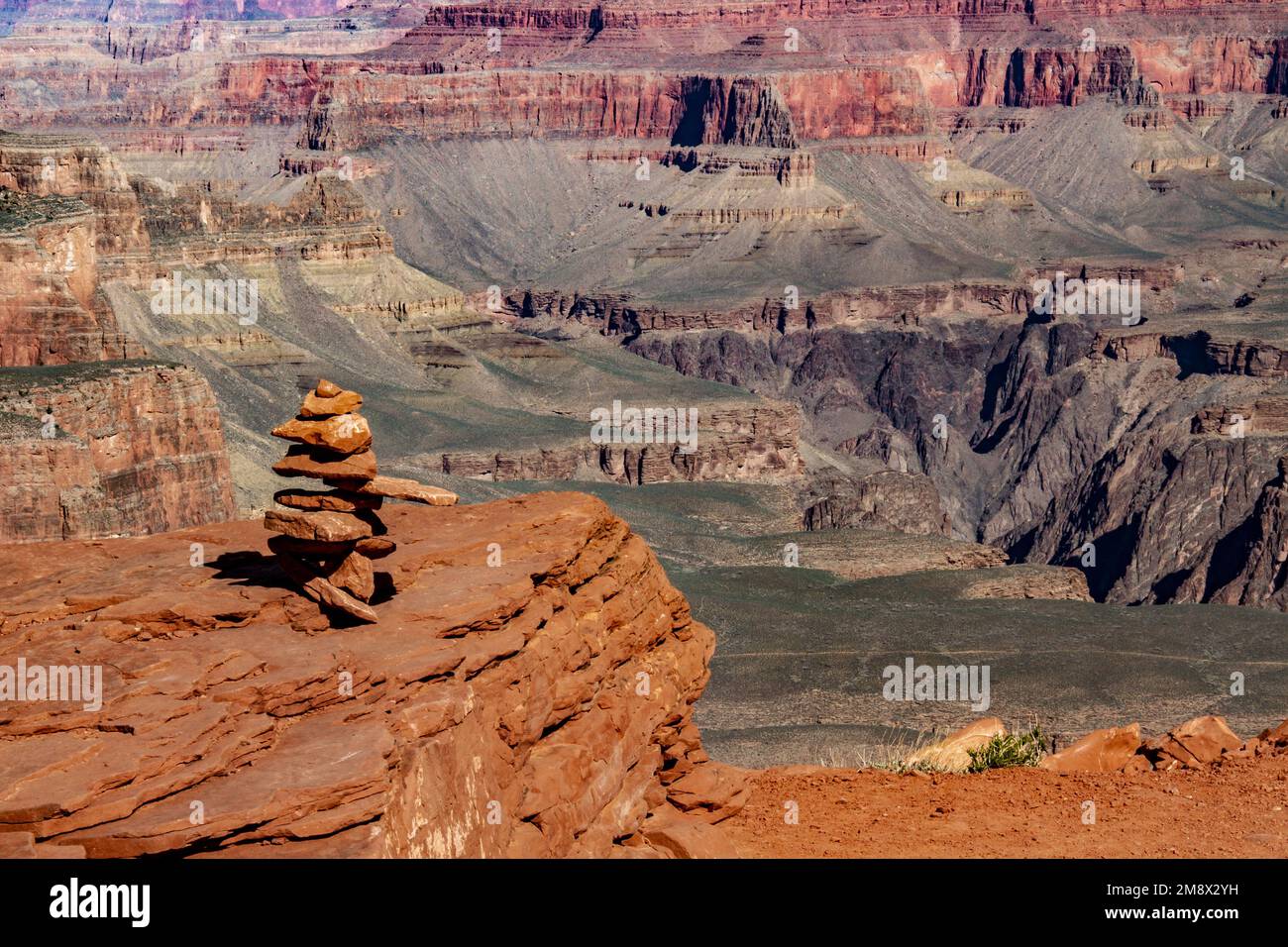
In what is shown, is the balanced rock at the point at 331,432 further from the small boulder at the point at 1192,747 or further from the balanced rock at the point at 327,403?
the small boulder at the point at 1192,747

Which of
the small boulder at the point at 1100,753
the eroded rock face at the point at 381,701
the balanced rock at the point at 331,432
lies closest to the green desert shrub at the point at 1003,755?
the small boulder at the point at 1100,753

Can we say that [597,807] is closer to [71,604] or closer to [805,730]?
[71,604]

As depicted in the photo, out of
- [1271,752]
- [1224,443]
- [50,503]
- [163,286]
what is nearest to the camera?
[1271,752]

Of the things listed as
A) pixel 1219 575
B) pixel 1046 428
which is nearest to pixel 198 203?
pixel 1219 575

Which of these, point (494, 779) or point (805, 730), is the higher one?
point (494, 779)

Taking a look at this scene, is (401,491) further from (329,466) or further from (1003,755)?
(1003,755)

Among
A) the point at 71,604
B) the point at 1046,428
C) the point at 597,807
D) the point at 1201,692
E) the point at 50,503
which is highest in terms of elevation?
the point at 71,604
